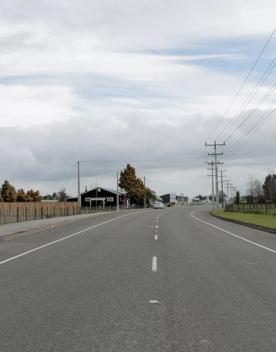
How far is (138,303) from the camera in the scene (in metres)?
8.86

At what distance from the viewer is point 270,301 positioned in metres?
9.12

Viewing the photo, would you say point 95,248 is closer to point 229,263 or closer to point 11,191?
point 229,263

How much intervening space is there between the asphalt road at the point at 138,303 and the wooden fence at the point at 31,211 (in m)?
27.6

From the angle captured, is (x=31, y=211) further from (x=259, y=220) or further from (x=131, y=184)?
(x=131, y=184)

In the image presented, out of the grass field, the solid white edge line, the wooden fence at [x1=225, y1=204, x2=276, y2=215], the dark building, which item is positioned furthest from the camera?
the dark building

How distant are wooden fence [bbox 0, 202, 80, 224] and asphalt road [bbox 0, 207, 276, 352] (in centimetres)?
2763

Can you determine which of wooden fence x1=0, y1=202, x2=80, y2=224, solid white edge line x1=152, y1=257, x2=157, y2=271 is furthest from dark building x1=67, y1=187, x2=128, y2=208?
solid white edge line x1=152, y1=257, x2=157, y2=271

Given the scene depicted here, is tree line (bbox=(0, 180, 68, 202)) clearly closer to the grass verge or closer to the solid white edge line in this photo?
the grass verge

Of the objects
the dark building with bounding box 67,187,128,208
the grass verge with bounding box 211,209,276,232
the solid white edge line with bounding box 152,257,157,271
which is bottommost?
the solid white edge line with bounding box 152,257,157,271

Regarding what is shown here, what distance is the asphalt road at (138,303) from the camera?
21.4 feet

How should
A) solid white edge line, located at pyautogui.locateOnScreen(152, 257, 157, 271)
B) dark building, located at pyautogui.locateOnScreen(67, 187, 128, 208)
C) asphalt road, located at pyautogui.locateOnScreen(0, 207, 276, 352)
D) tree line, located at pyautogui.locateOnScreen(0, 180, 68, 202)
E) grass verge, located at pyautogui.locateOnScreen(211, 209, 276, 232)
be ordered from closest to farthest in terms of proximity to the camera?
1. asphalt road, located at pyautogui.locateOnScreen(0, 207, 276, 352)
2. solid white edge line, located at pyautogui.locateOnScreen(152, 257, 157, 271)
3. grass verge, located at pyautogui.locateOnScreen(211, 209, 276, 232)
4. tree line, located at pyautogui.locateOnScreen(0, 180, 68, 202)
5. dark building, located at pyautogui.locateOnScreen(67, 187, 128, 208)

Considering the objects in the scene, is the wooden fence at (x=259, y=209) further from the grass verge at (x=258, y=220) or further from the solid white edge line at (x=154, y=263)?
the solid white edge line at (x=154, y=263)

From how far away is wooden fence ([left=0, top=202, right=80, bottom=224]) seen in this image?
43.4 m

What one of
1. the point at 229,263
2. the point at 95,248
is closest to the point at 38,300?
the point at 229,263
